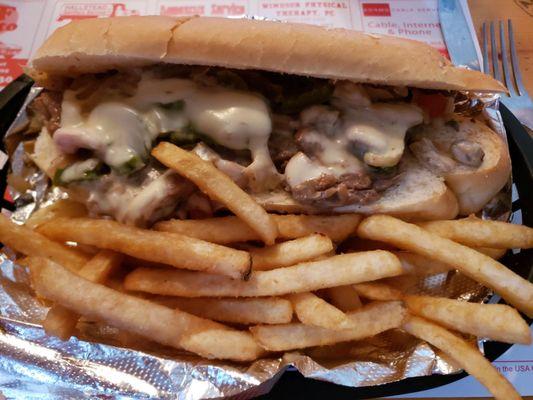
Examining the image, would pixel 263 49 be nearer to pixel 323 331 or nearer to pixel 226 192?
pixel 226 192

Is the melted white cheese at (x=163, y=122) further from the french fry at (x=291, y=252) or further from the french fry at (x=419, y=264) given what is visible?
the french fry at (x=419, y=264)

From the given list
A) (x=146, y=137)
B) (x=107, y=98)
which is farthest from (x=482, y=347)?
(x=107, y=98)

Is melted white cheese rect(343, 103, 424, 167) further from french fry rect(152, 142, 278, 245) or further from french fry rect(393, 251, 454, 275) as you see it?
french fry rect(152, 142, 278, 245)

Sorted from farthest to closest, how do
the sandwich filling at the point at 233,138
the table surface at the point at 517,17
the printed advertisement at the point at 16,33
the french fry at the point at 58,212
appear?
the table surface at the point at 517,17, the printed advertisement at the point at 16,33, the french fry at the point at 58,212, the sandwich filling at the point at 233,138

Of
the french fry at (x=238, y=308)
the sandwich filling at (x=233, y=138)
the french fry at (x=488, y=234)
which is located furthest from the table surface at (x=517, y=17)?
the french fry at (x=238, y=308)

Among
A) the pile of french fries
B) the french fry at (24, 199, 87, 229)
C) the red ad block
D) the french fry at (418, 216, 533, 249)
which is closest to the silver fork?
the red ad block

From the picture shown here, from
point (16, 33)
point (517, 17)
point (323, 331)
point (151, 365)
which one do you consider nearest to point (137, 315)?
point (151, 365)
